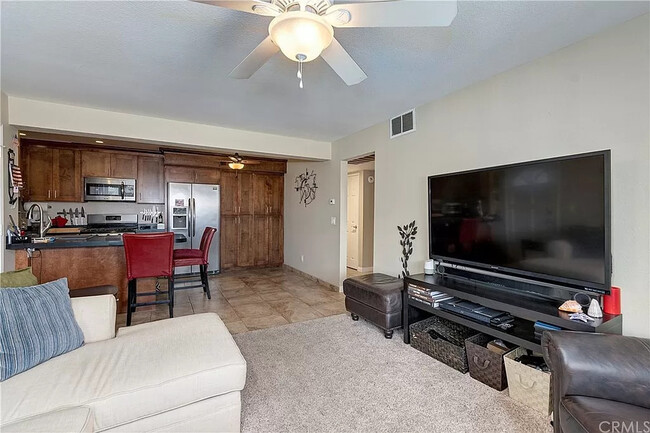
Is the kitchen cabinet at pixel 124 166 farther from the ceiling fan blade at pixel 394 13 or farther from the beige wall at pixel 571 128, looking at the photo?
the ceiling fan blade at pixel 394 13

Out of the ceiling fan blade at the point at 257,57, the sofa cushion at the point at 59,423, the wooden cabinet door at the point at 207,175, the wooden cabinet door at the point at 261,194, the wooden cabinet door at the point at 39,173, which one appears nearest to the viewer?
the sofa cushion at the point at 59,423

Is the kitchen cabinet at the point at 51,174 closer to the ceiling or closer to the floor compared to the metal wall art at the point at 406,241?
closer to the ceiling

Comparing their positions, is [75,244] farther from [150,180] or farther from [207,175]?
[207,175]

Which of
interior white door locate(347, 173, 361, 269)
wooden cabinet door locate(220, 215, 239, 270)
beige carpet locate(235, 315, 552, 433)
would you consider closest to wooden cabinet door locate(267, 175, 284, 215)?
wooden cabinet door locate(220, 215, 239, 270)

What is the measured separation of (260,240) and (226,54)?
Result: 15.2 ft

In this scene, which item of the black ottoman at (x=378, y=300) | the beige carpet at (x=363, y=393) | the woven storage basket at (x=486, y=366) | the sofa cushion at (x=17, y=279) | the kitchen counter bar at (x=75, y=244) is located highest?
the kitchen counter bar at (x=75, y=244)

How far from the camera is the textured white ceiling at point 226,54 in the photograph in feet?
5.74

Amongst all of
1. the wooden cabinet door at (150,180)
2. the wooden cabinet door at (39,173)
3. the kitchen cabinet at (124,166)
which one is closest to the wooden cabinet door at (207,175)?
the wooden cabinet door at (150,180)

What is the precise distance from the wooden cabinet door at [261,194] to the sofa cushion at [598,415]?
18.9 ft

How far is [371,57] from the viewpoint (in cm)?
224

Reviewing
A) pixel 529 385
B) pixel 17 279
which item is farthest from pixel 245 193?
pixel 529 385

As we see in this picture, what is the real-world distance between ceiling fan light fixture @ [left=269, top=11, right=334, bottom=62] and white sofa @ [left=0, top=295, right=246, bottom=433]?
64.8 inches

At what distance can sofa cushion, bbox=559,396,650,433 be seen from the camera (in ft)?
3.76

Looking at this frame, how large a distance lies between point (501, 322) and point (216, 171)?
5265 mm
